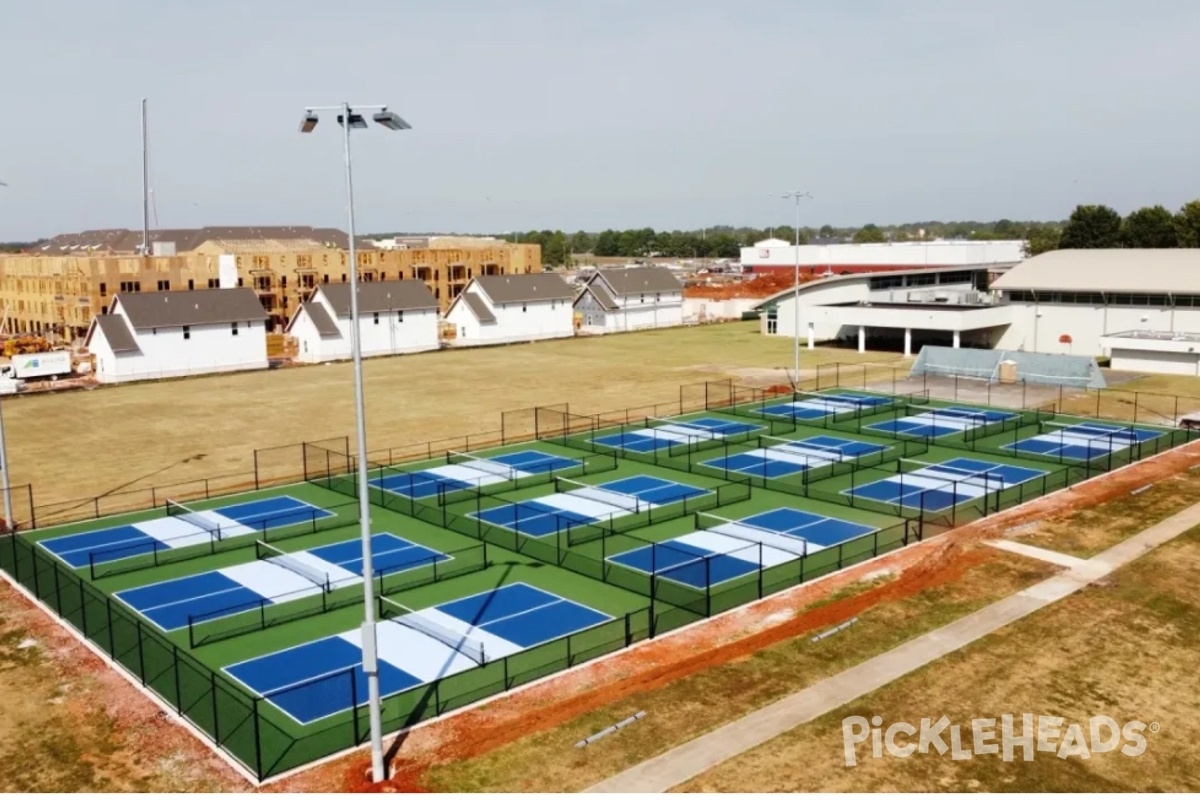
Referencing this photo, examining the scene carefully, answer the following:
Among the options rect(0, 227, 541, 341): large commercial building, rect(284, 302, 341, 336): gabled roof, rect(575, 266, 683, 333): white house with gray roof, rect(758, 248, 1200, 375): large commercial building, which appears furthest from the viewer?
rect(575, 266, 683, 333): white house with gray roof

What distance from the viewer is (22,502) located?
4244 cm

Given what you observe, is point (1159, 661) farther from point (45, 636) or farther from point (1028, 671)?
point (45, 636)

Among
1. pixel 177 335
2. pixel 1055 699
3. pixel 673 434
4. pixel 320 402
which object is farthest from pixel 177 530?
pixel 177 335

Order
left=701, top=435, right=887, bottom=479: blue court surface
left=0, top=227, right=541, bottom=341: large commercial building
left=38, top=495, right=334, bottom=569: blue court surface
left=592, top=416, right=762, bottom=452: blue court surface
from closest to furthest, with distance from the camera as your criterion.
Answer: left=38, top=495, right=334, bottom=569: blue court surface
left=701, top=435, right=887, bottom=479: blue court surface
left=592, top=416, right=762, bottom=452: blue court surface
left=0, top=227, right=541, bottom=341: large commercial building

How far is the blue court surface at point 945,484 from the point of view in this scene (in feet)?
128

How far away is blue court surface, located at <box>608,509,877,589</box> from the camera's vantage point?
104 feet

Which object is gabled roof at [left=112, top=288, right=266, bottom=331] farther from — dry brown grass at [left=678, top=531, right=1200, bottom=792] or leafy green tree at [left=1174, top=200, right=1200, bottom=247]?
leafy green tree at [left=1174, top=200, right=1200, bottom=247]

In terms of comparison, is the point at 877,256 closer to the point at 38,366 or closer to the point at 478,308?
the point at 478,308

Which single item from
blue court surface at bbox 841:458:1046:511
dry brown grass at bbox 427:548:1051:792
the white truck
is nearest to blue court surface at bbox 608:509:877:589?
blue court surface at bbox 841:458:1046:511

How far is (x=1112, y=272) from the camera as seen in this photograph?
8006 centimetres

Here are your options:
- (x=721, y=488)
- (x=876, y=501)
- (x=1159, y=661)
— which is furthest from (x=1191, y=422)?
(x=1159, y=661)

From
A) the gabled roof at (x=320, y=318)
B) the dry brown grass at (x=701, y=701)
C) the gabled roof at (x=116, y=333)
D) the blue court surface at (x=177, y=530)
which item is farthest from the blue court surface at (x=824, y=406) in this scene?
the gabled roof at (x=116, y=333)

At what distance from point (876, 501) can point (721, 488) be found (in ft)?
19.9

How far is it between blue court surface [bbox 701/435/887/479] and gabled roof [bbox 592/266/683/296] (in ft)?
206
